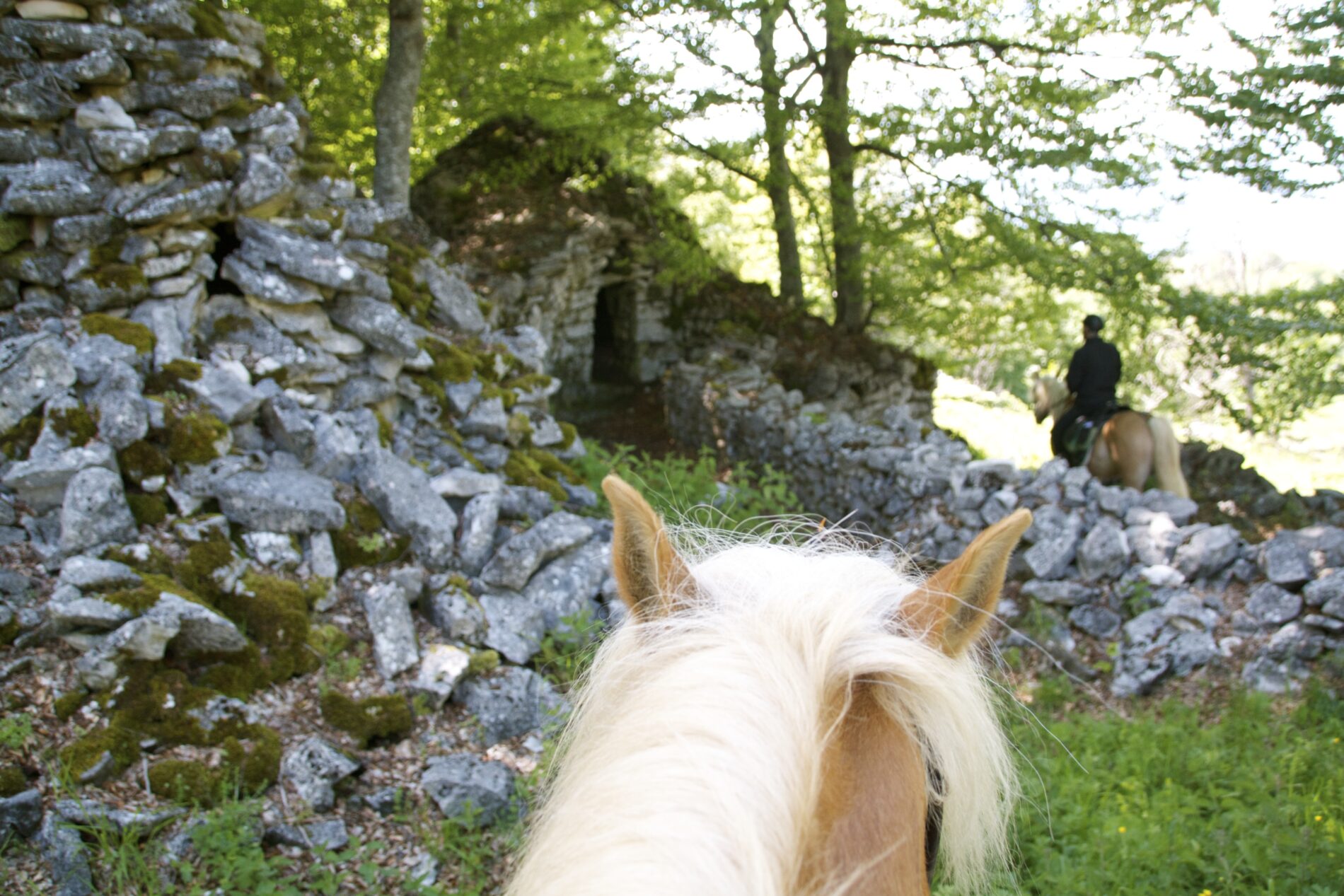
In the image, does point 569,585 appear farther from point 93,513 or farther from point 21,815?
point 21,815

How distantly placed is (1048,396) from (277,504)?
7171 millimetres

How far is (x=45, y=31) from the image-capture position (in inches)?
206

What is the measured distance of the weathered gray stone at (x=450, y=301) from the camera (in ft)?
23.7

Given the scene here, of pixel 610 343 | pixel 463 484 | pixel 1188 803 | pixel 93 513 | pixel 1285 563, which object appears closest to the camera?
pixel 1188 803

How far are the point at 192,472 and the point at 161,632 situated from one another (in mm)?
1195

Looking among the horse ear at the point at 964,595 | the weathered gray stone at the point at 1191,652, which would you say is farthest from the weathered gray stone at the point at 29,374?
the weathered gray stone at the point at 1191,652

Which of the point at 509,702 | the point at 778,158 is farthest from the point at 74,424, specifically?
the point at 778,158

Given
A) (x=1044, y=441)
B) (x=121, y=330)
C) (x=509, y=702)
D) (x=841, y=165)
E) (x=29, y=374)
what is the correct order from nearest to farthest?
(x=509, y=702) < (x=29, y=374) < (x=121, y=330) < (x=841, y=165) < (x=1044, y=441)

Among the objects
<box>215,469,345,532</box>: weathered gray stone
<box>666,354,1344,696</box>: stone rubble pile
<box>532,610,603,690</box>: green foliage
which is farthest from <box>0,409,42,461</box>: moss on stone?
<box>666,354,1344,696</box>: stone rubble pile

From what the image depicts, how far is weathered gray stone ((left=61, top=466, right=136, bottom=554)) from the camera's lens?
406cm

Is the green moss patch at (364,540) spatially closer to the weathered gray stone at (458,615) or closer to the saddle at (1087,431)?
the weathered gray stone at (458,615)

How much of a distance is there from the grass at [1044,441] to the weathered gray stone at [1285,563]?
17.5ft

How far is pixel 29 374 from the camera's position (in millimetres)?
4438

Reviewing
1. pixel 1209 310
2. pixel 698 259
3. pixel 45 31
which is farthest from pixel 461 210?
pixel 1209 310
